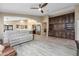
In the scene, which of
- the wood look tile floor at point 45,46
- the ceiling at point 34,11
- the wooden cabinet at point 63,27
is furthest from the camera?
the wooden cabinet at point 63,27

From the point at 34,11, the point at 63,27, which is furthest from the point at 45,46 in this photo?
the point at 63,27

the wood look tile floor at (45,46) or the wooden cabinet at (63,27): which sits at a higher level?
the wooden cabinet at (63,27)

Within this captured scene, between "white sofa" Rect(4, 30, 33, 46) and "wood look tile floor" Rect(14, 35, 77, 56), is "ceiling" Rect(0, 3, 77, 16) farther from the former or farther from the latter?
"wood look tile floor" Rect(14, 35, 77, 56)

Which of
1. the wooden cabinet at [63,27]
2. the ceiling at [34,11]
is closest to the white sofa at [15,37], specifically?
the ceiling at [34,11]

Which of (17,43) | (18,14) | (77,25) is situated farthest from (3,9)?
(77,25)

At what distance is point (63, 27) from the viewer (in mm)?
3725

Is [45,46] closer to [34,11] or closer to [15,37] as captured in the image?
[15,37]

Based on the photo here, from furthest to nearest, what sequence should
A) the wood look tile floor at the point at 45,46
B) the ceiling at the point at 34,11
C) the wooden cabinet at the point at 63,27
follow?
the wooden cabinet at the point at 63,27, the wood look tile floor at the point at 45,46, the ceiling at the point at 34,11

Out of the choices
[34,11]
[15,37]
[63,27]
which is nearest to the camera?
[15,37]

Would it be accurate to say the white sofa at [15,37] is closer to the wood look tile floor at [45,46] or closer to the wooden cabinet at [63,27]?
the wood look tile floor at [45,46]

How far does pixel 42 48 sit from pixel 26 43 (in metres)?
0.44

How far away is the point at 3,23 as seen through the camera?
2416mm

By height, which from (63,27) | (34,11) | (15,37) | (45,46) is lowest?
(45,46)

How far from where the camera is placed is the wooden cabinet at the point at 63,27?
311 centimetres
